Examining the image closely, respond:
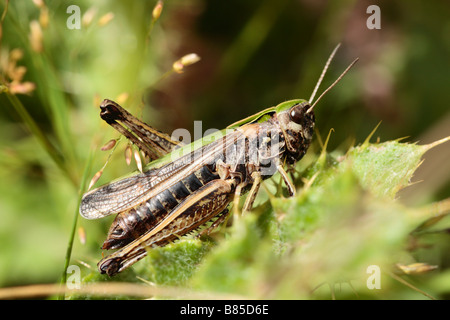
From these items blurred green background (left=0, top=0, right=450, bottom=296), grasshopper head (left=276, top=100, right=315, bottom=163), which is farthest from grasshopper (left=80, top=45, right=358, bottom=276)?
blurred green background (left=0, top=0, right=450, bottom=296)

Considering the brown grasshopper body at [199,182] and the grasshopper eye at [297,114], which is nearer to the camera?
the brown grasshopper body at [199,182]

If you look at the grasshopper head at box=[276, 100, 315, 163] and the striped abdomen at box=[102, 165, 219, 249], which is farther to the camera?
the grasshopper head at box=[276, 100, 315, 163]

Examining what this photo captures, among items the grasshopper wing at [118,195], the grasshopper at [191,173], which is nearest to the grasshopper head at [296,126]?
the grasshopper at [191,173]

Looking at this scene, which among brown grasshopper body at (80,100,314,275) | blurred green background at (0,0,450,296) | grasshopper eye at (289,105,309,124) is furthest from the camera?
blurred green background at (0,0,450,296)

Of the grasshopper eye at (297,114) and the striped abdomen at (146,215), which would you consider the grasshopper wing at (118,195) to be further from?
the grasshopper eye at (297,114)

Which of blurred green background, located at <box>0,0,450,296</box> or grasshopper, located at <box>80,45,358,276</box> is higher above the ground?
blurred green background, located at <box>0,0,450,296</box>

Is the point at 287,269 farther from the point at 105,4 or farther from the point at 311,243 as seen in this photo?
the point at 105,4

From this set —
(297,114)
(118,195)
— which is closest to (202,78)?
(297,114)

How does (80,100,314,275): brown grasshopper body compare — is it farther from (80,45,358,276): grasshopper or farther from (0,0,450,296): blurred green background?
(0,0,450,296): blurred green background

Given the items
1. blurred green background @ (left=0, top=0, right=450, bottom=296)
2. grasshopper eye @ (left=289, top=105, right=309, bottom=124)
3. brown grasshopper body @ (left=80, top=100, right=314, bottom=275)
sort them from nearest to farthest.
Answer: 1. brown grasshopper body @ (left=80, top=100, right=314, bottom=275)
2. grasshopper eye @ (left=289, top=105, right=309, bottom=124)
3. blurred green background @ (left=0, top=0, right=450, bottom=296)
